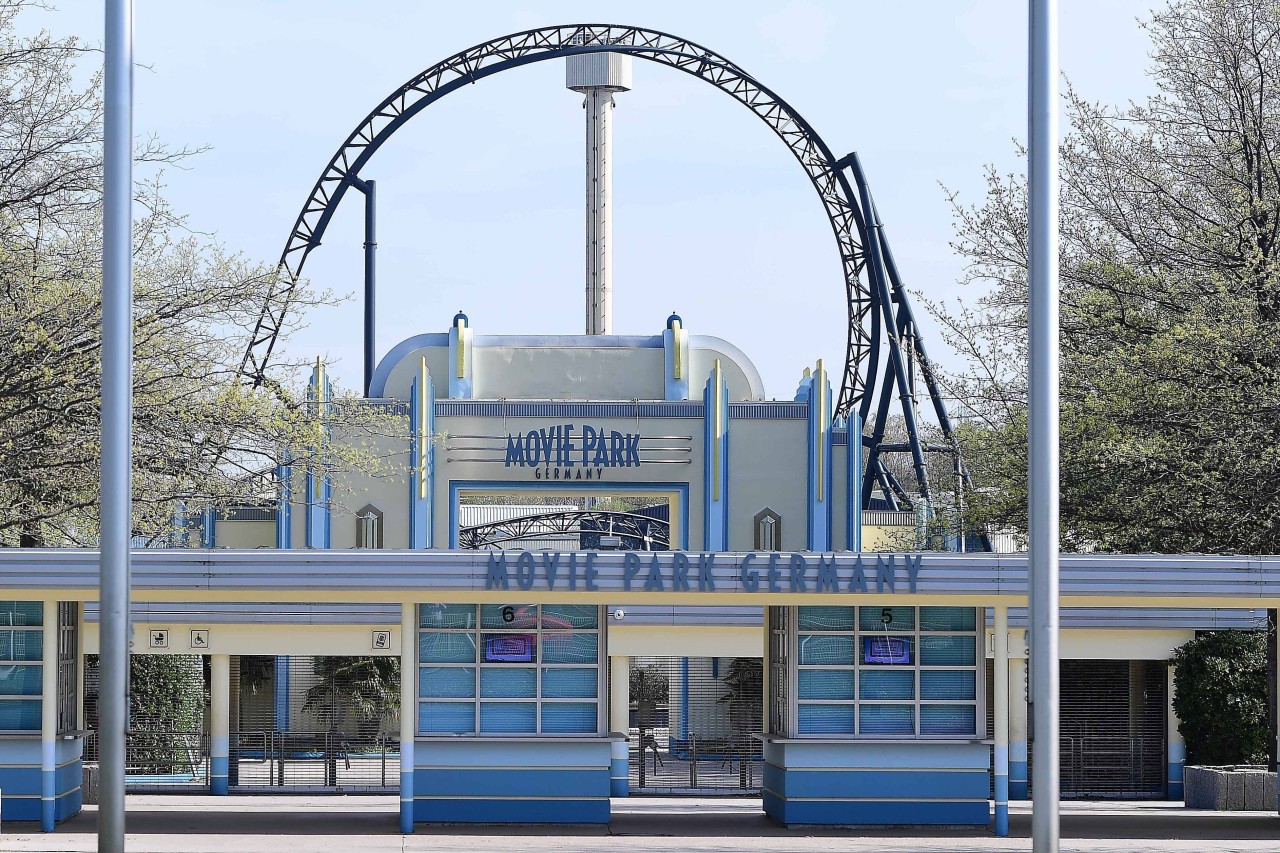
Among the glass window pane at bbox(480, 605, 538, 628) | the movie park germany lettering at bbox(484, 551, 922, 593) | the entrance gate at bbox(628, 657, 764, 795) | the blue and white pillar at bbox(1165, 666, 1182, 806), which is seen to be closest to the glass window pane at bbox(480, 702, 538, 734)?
the glass window pane at bbox(480, 605, 538, 628)

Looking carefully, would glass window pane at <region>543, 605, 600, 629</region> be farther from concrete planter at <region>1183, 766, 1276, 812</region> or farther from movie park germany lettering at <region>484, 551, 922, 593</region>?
concrete planter at <region>1183, 766, 1276, 812</region>

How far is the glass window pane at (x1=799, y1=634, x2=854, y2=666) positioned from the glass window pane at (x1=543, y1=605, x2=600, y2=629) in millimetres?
2313

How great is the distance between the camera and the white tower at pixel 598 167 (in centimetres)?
5503

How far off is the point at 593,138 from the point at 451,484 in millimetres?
26343

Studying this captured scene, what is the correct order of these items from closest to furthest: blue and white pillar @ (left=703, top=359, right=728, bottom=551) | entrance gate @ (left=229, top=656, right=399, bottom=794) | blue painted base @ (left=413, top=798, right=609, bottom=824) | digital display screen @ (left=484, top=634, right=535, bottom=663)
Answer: blue painted base @ (left=413, top=798, right=609, bottom=824) < digital display screen @ (left=484, top=634, right=535, bottom=663) < entrance gate @ (left=229, top=656, right=399, bottom=794) < blue and white pillar @ (left=703, top=359, right=728, bottom=551)

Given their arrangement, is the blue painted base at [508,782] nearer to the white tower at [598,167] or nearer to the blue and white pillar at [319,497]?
the blue and white pillar at [319,497]

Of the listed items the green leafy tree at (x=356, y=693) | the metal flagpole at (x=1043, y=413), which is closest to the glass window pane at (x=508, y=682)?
the metal flagpole at (x=1043, y=413)

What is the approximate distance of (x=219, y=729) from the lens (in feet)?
75.8

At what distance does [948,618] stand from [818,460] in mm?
14527

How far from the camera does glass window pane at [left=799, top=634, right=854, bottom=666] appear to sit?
18000 mm

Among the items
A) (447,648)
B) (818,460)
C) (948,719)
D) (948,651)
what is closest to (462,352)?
(818,460)

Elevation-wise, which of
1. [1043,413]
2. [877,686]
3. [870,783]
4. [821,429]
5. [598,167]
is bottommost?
[870,783]

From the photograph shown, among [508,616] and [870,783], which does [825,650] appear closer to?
[870,783]

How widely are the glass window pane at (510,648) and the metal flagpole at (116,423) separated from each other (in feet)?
21.4
